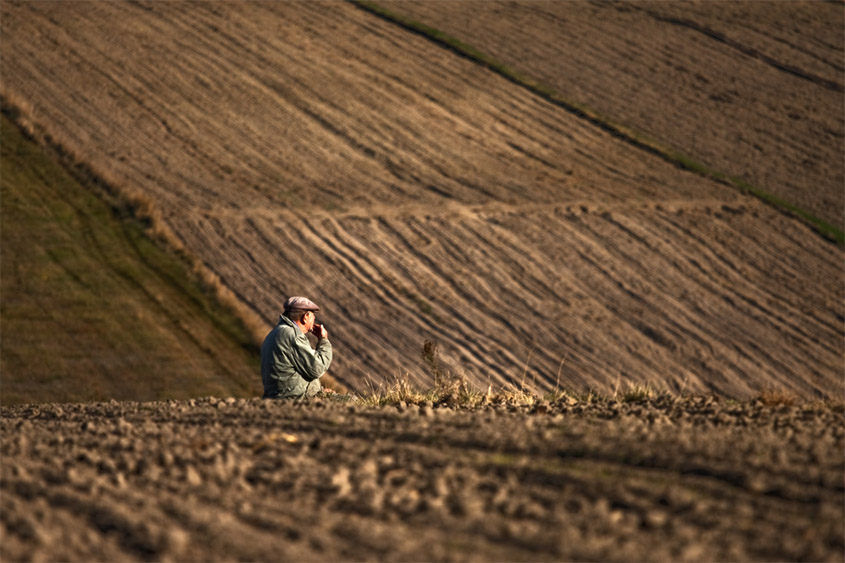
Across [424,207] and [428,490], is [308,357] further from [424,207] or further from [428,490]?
[424,207]

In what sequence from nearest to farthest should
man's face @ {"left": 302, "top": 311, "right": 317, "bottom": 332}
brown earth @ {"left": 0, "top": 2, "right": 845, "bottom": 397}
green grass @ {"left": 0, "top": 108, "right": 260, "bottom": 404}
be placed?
man's face @ {"left": 302, "top": 311, "right": 317, "bottom": 332} → green grass @ {"left": 0, "top": 108, "right": 260, "bottom": 404} → brown earth @ {"left": 0, "top": 2, "right": 845, "bottom": 397}

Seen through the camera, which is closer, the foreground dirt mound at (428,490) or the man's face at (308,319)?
the foreground dirt mound at (428,490)

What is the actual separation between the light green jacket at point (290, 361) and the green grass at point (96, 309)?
759cm

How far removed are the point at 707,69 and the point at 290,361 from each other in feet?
89.6

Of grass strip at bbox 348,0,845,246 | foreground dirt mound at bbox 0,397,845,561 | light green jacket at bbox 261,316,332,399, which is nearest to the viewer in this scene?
foreground dirt mound at bbox 0,397,845,561

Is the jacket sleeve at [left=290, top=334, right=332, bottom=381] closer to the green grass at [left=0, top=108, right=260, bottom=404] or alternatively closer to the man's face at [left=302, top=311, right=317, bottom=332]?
the man's face at [left=302, top=311, right=317, bottom=332]

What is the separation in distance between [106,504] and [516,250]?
17.8 m

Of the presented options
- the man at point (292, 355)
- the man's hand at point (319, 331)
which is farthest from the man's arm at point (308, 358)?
the man's hand at point (319, 331)

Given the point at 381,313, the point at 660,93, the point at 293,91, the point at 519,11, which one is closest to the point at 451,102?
the point at 293,91

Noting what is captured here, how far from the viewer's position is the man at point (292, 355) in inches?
328

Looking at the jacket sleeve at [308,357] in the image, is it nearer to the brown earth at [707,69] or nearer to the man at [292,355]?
the man at [292,355]

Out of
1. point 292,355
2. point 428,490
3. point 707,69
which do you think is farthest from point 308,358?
point 707,69

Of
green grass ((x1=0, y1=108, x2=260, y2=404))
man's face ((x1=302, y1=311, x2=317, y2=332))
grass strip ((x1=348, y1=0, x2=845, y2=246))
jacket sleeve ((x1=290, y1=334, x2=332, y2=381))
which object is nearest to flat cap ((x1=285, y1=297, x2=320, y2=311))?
man's face ((x1=302, y1=311, x2=317, y2=332))

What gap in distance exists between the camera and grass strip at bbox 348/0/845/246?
2480 cm
